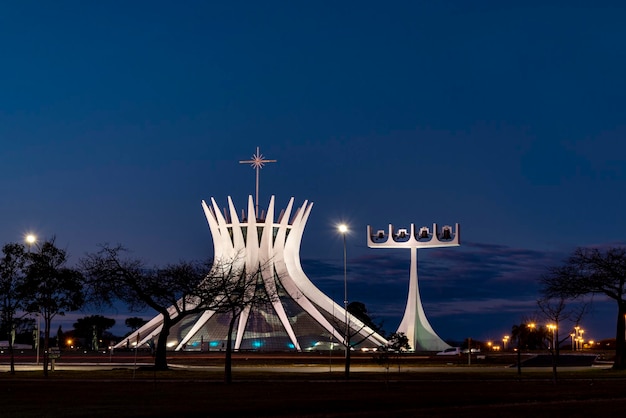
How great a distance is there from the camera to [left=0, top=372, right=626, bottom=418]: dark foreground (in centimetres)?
2250

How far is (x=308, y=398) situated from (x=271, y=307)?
212ft

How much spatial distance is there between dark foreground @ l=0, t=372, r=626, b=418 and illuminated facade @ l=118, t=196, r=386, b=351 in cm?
4915

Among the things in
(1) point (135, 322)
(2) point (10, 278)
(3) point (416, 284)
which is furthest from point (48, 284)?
(1) point (135, 322)

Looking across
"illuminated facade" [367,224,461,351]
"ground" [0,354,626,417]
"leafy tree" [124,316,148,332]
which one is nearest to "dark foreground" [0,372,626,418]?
"ground" [0,354,626,417]

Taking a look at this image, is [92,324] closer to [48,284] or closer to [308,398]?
[48,284]

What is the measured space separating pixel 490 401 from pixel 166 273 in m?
28.4

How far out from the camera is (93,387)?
31734 millimetres

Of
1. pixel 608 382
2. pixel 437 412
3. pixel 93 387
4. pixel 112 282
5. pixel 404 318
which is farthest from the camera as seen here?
pixel 404 318

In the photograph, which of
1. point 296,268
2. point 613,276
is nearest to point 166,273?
point 613,276

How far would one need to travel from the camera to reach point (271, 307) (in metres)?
90.9

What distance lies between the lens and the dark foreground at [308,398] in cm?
2250

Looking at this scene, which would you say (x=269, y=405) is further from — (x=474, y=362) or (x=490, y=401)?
(x=474, y=362)

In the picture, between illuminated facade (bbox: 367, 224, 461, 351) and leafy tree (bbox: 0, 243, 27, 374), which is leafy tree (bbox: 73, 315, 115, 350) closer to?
illuminated facade (bbox: 367, 224, 461, 351)

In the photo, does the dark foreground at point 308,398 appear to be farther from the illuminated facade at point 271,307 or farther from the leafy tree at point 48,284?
the illuminated facade at point 271,307
